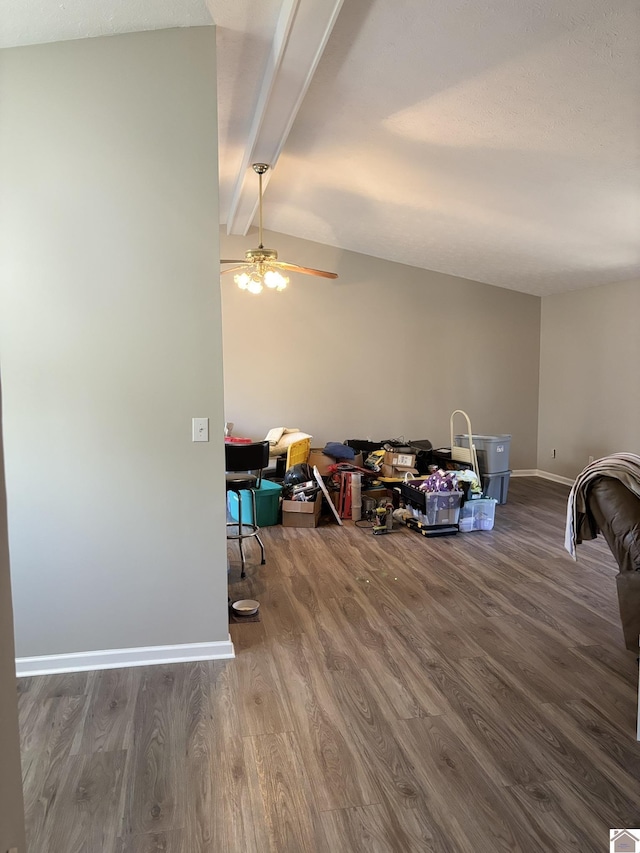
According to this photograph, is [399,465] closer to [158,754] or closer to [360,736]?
[360,736]

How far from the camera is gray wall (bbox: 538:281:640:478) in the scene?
6.05 meters

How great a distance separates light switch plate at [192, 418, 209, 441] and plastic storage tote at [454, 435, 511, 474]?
3701 millimetres

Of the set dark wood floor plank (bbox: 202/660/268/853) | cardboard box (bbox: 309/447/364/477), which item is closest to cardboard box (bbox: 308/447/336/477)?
cardboard box (bbox: 309/447/364/477)

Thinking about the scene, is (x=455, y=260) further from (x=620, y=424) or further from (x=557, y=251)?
(x=620, y=424)

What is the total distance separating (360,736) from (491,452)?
160 inches

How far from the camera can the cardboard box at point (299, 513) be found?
534 centimetres

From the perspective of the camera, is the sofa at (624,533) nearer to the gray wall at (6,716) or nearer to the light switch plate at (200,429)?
the light switch plate at (200,429)

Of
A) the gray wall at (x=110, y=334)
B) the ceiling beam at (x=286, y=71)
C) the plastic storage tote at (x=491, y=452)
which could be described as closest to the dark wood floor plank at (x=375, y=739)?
the gray wall at (x=110, y=334)

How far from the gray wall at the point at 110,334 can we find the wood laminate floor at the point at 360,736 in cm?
42

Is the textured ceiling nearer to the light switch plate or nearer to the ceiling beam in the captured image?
the ceiling beam

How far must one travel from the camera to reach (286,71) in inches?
120

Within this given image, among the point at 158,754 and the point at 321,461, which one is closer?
the point at 158,754

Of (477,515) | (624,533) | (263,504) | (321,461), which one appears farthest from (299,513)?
(624,533)

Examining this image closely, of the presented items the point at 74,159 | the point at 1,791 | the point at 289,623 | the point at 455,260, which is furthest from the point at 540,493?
the point at 1,791
